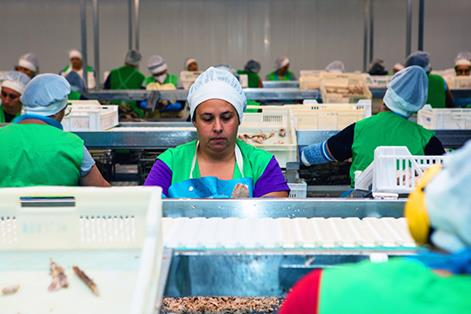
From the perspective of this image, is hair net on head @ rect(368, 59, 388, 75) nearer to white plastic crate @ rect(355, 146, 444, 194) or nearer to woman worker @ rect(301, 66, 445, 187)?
woman worker @ rect(301, 66, 445, 187)

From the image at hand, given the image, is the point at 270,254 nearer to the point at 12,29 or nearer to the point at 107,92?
the point at 107,92

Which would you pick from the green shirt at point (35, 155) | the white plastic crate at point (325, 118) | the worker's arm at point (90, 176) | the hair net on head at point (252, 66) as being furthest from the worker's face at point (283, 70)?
the green shirt at point (35, 155)

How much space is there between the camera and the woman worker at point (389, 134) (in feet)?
11.5

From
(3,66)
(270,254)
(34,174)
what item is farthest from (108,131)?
(3,66)

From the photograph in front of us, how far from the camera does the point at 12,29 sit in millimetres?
14188

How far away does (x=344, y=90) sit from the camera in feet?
20.3

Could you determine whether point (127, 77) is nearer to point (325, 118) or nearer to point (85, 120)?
point (85, 120)

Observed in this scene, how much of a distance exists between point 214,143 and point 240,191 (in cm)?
24

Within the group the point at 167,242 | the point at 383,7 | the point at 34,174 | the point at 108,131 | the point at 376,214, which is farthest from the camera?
the point at 383,7

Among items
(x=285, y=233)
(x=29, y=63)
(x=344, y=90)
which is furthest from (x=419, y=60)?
(x=285, y=233)

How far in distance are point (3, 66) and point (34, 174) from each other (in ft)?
39.9

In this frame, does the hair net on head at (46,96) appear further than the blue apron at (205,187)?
Yes

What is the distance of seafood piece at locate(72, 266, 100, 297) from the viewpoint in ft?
4.77

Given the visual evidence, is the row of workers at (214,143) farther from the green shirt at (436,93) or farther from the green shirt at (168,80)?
the green shirt at (168,80)
